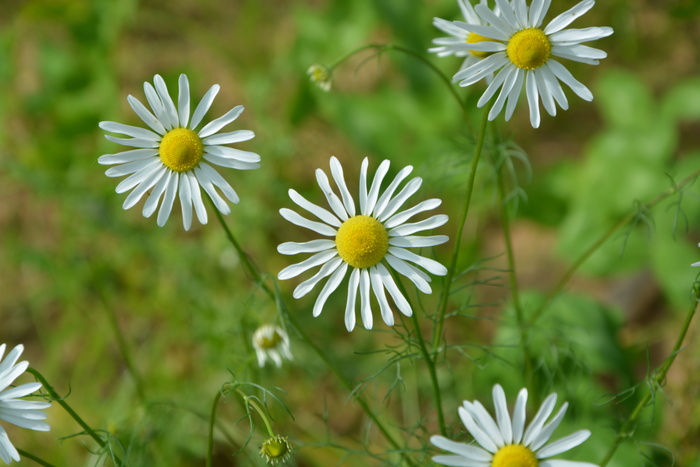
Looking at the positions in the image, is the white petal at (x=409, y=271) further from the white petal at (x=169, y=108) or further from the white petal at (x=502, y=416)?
the white petal at (x=169, y=108)

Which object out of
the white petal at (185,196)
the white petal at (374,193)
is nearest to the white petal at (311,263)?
the white petal at (374,193)

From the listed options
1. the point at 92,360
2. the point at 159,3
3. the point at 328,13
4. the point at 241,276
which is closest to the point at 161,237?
the point at 241,276

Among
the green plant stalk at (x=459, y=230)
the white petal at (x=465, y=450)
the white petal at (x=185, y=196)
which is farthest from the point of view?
the white petal at (x=185, y=196)

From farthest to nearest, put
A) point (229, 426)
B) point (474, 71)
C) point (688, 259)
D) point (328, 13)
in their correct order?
point (328, 13) → point (229, 426) → point (688, 259) → point (474, 71)

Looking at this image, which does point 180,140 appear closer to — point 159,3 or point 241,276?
point 241,276

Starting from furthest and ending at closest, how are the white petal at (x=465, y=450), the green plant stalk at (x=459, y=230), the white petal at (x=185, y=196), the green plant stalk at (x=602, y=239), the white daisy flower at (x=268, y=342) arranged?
1. the white daisy flower at (x=268, y=342)
2. the green plant stalk at (x=602, y=239)
3. the white petal at (x=185, y=196)
4. the green plant stalk at (x=459, y=230)
5. the white petal at (x=465, y=450)

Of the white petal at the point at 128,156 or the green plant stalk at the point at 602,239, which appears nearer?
the white petal at the point at 128,156

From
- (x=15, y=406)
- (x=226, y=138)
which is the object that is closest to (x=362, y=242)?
(x=226, y=138)
